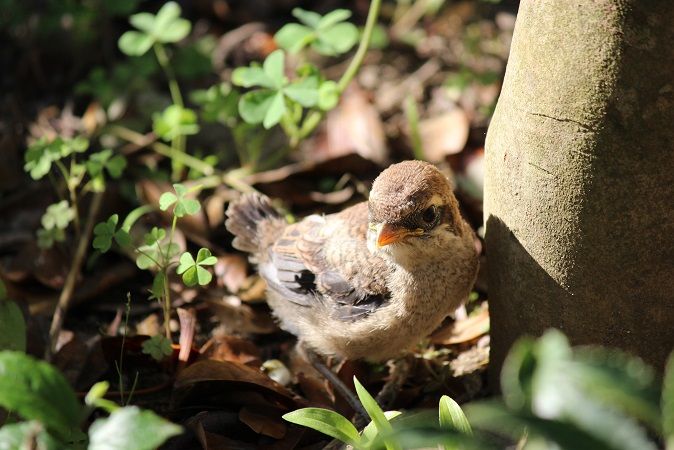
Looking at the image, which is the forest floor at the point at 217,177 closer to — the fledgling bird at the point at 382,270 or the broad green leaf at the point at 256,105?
the fledgling bird at the point at 382,270

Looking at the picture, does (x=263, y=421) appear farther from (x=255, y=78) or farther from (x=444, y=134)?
(x=444, y=134)

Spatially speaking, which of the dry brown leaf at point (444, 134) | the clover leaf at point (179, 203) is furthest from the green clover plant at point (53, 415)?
the dry brown leaf at point (444, 134)

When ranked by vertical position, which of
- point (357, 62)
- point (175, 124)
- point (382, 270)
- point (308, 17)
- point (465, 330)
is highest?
point (308, 17)

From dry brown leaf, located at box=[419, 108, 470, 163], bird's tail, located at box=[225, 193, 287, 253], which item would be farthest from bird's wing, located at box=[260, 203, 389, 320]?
dry brown leaf, located at box=[419, 108, 470, 163]

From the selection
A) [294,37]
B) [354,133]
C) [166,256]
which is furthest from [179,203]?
[354,133]

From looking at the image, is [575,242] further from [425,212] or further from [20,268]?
[20,268]

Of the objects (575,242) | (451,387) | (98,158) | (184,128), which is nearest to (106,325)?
(98,158)

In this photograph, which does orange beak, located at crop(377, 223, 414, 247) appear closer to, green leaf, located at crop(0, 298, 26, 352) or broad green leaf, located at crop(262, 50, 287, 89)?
broad green leaf, located at crop(262, 50, 287, 89)
